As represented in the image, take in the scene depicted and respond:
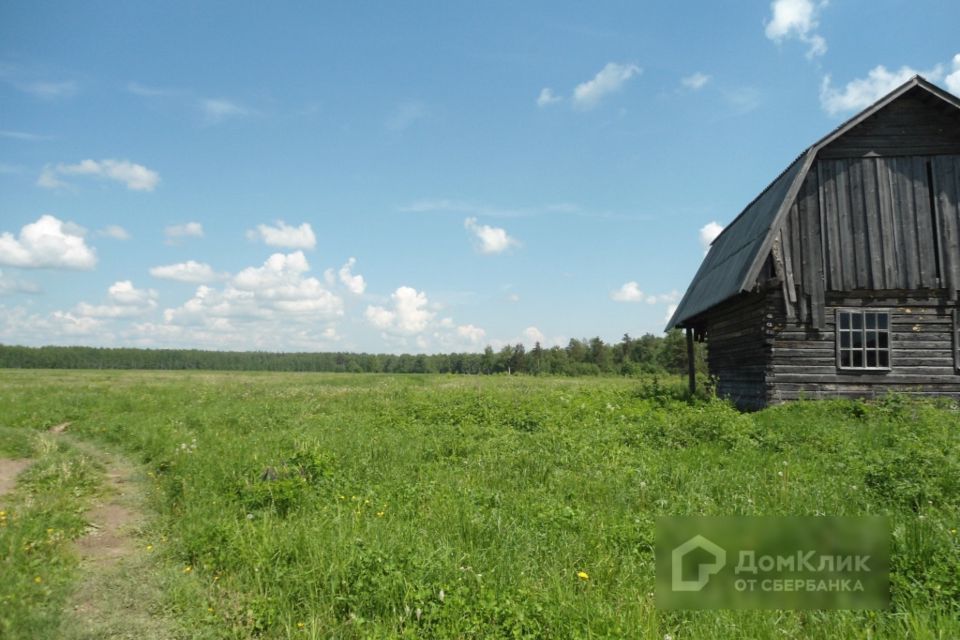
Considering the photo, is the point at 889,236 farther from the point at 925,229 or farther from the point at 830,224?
the point at 830,224

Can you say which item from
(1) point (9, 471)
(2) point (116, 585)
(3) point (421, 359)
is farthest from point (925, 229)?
(3) point (421, 359)

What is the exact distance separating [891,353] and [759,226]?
4.78 metres

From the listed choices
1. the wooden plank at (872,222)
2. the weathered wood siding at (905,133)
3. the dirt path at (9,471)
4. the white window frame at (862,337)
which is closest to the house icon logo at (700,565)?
the dirt path at (9,471)

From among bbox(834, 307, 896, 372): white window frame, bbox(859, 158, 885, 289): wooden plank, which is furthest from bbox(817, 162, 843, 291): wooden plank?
bbox(834, 307, 896, 372): white window frame

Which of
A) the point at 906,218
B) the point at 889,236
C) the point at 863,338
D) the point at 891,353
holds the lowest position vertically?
the point at 891,353

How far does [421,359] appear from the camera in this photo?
147 metres

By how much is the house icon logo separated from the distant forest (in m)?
60.3

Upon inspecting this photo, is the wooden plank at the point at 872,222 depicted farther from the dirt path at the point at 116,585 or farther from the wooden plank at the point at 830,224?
the dirt path at the point at 116,585

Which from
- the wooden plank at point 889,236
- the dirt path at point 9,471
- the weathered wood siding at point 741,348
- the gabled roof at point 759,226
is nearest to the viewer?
the dirt path at point 9,471

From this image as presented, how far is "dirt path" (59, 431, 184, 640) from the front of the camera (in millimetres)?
4402

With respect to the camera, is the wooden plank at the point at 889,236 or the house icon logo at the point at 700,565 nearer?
the house icon logo at the point at 700,565

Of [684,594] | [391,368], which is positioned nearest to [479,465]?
[684,594]

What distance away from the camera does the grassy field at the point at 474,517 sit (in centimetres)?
429

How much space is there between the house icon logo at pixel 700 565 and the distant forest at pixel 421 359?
6030 cm
